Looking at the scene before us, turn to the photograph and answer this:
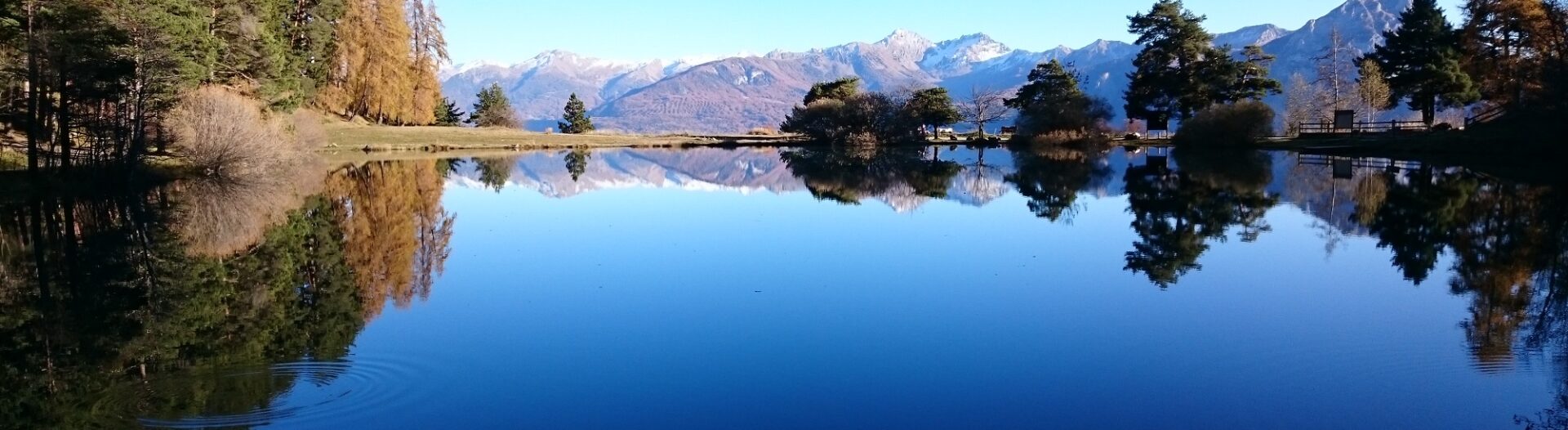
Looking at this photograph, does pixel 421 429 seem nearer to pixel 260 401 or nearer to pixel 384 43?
pixel 260 401

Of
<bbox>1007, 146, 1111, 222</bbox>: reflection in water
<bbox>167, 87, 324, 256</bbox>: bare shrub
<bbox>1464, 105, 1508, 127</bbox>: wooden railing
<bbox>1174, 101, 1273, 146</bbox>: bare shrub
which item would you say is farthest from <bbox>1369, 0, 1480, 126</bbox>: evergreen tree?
<bbox>167, 87, 324, 256</bbox>: bare shrub

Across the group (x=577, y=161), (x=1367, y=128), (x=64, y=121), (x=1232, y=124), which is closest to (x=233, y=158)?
(x=64, y=121)

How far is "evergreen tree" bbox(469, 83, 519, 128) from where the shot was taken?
86375 millimetres

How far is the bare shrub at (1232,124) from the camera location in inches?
2183

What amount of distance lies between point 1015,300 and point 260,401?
7.75 m

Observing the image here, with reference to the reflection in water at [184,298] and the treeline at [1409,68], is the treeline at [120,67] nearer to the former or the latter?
the reflection in water at [184,298]

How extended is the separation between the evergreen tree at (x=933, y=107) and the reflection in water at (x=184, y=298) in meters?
56.8

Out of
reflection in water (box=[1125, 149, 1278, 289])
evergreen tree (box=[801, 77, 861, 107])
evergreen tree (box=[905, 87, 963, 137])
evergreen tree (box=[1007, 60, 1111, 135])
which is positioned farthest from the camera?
evergreen tree (box=[801, 77, 861, 107])

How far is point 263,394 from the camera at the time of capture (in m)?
7.57

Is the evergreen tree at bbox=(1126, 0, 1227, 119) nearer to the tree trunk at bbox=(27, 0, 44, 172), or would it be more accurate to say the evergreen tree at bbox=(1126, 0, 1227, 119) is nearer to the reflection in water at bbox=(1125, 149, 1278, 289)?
the reflection in water at bbox=(1125, 149, 1278, 289)

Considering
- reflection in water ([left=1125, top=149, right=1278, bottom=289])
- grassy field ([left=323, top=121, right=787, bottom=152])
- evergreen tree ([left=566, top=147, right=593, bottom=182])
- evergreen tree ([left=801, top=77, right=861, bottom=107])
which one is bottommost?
reflection in water ([left=1125, top=149, right=1278, bottom=289])

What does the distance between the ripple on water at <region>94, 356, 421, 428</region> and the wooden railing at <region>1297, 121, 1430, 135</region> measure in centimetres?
5757

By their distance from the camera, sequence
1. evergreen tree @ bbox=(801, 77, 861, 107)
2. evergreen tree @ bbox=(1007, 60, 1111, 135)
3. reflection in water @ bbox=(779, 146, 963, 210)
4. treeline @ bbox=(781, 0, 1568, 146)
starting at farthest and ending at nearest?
evergreen tree @ bbox=(801, 77, 861, 107) < evergreen tree @ bbox=(1007, 60, 1111, 135) < treeline @ bbox=(781, 0, 1568, 146) < reflection in water @ bbox=(779, 146, 963, 210)

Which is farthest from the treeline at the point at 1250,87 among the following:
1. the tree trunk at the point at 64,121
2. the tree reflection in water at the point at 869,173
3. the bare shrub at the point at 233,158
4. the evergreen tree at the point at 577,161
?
the tree trunk at the point at 64,121
